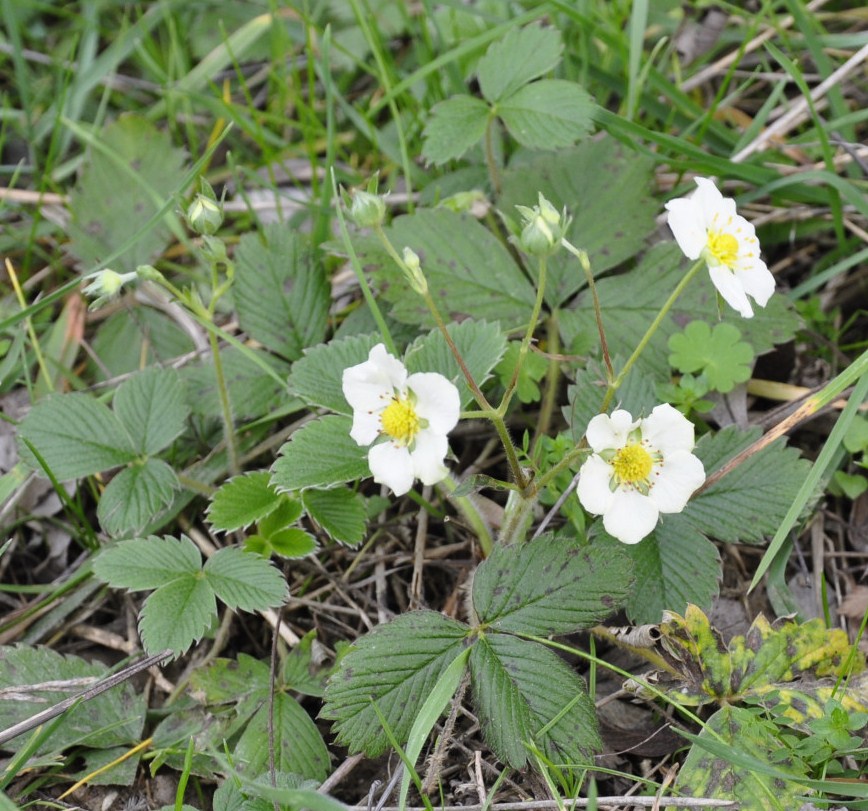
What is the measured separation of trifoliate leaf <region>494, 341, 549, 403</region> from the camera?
2385mm

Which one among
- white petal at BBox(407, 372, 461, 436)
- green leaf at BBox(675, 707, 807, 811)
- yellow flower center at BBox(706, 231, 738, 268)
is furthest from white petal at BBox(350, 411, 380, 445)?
green leaf at BBox(675, 707, 807, 811)

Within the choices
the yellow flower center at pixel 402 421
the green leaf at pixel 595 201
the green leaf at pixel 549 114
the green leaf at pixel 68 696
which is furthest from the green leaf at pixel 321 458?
the green leaf at pixel 549 114

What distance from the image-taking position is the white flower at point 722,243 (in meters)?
1.82

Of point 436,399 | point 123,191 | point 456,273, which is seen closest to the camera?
point 436,399

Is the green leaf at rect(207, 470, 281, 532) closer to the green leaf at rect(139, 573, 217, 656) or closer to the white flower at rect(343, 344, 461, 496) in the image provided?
the green leaf at rect(139, 573, 217, 656)

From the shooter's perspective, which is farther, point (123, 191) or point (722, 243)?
Result: point (123, 191)

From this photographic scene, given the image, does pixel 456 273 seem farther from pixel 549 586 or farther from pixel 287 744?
pixel 287 744

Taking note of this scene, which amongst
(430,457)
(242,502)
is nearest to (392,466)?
(430,457)

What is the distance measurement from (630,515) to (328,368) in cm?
83

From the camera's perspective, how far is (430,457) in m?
1.75

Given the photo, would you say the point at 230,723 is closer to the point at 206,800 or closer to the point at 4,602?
the point at 206,800

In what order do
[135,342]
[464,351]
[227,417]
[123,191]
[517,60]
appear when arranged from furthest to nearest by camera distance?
[123,191] → [135,342] → [517,60] → [227,417] → [464,351]

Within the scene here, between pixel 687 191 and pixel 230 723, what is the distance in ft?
6.69

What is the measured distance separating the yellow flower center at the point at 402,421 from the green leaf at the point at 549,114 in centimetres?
111
